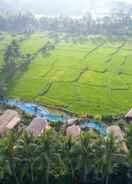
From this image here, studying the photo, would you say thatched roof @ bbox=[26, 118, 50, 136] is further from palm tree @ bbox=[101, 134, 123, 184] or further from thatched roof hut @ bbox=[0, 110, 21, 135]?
palm tree @ bbox=[101, 134, 123, 184]

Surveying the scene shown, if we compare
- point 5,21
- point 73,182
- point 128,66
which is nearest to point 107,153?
point 73,182

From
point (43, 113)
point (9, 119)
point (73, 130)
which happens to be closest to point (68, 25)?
point (43, 113)

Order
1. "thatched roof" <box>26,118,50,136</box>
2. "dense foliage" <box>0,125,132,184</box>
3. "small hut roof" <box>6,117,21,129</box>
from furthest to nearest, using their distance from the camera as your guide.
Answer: "small hut roof" <box>6,117,21,129</box>, "thatched roof" <box>26,118,50,136</box>, "dense foliage" <box>0,125,132,184</box>

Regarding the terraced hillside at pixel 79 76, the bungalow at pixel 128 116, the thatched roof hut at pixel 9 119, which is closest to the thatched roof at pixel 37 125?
the thatched roof hut at pixel 9 119

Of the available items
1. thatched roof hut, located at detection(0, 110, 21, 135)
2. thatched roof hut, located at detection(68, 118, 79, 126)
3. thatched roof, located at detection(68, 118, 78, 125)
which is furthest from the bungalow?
thatched roof hut, located at detection(0, 110, 21, 135)

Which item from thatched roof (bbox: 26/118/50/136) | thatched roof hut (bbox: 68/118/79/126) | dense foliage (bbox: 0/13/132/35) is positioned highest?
dense foliage (bbox: 0/13/132/35)

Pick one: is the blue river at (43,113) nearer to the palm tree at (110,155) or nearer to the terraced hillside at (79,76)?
the terraced hillside at (79,76)

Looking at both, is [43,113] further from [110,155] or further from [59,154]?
[110,155]
